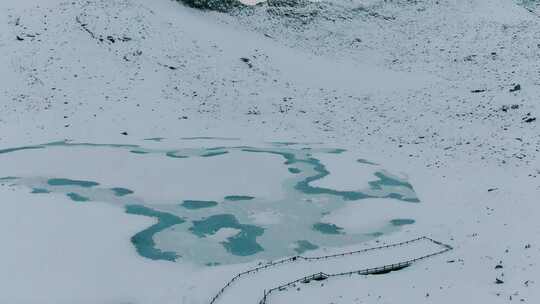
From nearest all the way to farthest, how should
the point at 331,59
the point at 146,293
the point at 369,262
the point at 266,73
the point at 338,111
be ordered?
1. the point at 146,293
2. the point at 369,262
3. the point at 338,111
4. the point at 266,73
5. the point at 331,59

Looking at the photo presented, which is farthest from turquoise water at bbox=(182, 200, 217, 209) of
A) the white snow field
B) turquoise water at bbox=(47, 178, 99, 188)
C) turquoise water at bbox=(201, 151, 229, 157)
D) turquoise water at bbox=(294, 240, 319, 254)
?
turquoise water at bbox=(201, 151, 229, 157)

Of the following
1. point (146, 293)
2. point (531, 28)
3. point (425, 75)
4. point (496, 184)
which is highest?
point (531, 28)

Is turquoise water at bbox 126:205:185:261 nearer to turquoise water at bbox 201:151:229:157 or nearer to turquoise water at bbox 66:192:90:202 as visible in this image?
turquoise water at bbox 66:192:90:202

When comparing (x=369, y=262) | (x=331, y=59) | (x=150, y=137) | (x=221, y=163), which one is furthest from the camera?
(x=331, y=59)

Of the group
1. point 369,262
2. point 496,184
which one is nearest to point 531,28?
point 496,184

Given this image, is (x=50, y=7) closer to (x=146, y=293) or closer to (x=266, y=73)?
A: (x=266, y=73)

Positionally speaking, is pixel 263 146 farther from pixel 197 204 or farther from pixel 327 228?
pixel 327 228

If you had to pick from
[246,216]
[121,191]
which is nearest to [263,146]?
[246,216]
